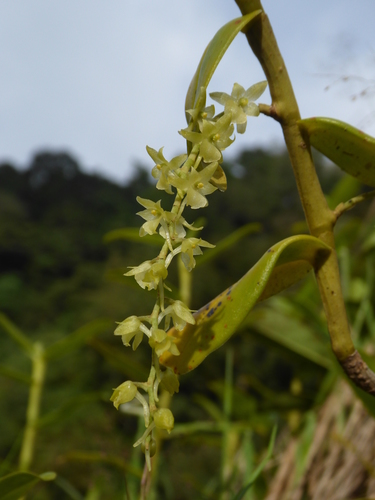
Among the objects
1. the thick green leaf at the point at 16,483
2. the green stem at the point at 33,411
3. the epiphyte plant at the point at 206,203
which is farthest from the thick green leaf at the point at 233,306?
the green stem at the point at 33,411

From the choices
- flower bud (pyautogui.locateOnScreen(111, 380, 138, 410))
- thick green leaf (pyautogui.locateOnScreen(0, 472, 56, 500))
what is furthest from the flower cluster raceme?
thick green leaf (pyautogui.locateOnScreen(0, 472, 56, 500))

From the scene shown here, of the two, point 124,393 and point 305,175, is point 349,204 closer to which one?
point 305,175

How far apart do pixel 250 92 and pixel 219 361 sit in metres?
8.63

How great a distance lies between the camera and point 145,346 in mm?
8594

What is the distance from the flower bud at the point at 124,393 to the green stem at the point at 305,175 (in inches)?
4.9

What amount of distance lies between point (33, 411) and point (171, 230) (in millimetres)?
587

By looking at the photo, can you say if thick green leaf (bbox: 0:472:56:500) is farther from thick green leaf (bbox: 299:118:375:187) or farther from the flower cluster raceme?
thick green leaf (bbox: 299:118:375:187)

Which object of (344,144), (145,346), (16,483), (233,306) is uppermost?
(145,346)

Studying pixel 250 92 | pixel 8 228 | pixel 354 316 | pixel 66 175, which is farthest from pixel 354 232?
pixel 66 175

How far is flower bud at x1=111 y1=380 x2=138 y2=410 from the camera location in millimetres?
208

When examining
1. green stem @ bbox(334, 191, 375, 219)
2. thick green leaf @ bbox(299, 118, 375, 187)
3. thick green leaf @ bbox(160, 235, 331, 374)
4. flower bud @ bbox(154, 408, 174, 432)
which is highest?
thick green leaf @ bbox(299, 118, 375, 187)

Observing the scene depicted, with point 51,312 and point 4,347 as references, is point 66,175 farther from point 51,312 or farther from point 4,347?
point 4,347

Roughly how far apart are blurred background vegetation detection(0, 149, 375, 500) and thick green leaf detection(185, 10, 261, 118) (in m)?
0.17

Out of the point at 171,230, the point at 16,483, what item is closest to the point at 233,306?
the point at 171,230
